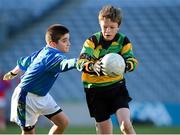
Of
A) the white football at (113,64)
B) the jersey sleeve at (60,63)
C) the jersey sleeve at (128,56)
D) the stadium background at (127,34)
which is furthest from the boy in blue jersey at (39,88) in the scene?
the stadium background at (127,34)

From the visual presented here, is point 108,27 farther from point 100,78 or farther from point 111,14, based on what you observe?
point 100,78

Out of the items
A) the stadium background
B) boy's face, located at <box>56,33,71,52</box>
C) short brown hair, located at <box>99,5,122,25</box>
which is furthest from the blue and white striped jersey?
the stadium background

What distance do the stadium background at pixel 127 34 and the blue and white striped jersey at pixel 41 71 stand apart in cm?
809

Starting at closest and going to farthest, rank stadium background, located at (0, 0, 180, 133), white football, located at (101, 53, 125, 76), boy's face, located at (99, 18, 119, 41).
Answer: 1. white football, located at (101, 53, 125, 76)
2. boy's face, located at (99, 18, 119, 41)
3. stadium background, located at (0, 0, 180, 133)

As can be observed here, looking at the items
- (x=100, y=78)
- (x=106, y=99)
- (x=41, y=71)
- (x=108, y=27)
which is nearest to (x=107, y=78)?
(x=100, y=78)

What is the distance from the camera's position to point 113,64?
300 inches

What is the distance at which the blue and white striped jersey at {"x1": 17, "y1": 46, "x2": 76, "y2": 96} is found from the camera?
8.31 m

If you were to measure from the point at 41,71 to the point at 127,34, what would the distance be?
11.6 metres

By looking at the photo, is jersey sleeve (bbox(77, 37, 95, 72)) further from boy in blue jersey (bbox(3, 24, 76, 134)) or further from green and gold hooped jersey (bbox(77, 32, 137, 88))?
boy in blue jersey (bbox(3, 24, 76, 134))

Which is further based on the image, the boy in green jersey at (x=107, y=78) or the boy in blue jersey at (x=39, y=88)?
the boy in blue jersey at (x=39, y=88)

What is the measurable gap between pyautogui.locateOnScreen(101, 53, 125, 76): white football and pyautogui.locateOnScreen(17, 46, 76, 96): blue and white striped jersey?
0.74 metres

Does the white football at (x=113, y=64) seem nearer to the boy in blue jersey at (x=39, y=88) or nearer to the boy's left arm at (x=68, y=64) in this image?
the boy's left arm at (x=68, y=64)

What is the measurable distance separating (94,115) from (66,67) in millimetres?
1149

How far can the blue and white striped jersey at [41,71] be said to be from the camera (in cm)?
831
